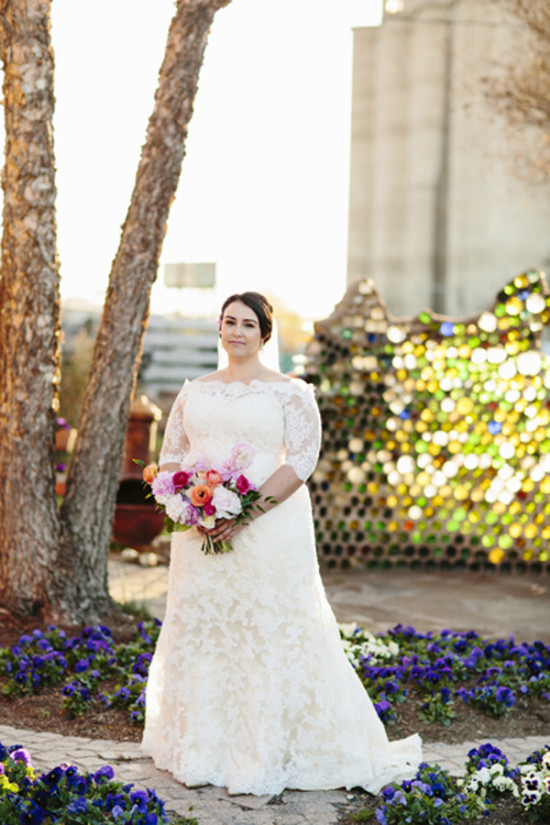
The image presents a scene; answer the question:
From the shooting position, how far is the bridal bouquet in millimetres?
3402

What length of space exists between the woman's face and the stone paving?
1629 mm

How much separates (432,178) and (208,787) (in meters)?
24.6

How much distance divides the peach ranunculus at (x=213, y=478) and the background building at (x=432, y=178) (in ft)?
69.2

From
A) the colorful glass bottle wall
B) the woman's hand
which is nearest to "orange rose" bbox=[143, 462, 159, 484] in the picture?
the woman's hand

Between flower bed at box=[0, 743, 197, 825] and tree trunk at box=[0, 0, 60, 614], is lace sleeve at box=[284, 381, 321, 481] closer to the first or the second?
flower bed at box=[0, 743, 197, 825]

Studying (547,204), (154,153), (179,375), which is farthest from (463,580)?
(547,204)

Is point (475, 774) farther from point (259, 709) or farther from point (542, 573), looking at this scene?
point (542, 573)

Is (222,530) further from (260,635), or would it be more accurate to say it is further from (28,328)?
(28,328)

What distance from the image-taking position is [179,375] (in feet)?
75.9

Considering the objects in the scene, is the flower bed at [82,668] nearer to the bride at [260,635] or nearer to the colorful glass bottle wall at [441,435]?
the bride at [260,635]

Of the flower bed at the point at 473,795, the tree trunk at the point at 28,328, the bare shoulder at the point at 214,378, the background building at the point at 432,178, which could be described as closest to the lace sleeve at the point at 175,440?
the bare shoulder at the point at 214,378

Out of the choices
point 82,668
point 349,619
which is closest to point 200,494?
point 82,668

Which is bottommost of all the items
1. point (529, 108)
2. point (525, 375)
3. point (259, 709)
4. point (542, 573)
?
point (542, 573)

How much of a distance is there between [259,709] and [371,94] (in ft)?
86.0
